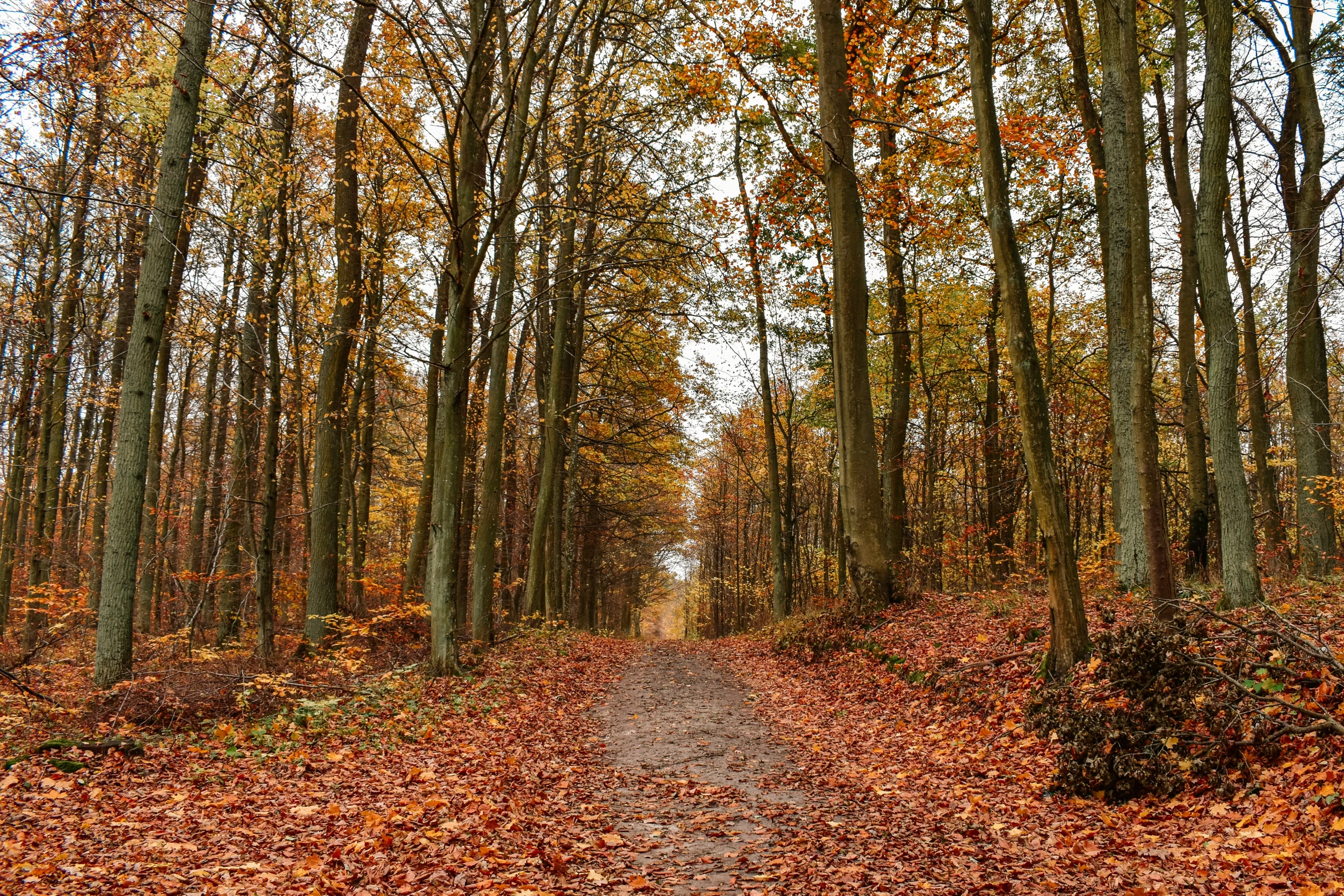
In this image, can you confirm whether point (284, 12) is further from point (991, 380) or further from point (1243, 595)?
point (991, 380)

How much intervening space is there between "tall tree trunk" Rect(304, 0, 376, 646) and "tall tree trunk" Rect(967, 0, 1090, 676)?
31.6 feet

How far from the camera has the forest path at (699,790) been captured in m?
4.30

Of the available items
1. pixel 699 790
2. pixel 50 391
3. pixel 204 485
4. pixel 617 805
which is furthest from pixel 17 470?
pixel 699 790

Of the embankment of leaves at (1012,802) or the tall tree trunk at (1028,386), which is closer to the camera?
the embankment of leaves at (1012,802)

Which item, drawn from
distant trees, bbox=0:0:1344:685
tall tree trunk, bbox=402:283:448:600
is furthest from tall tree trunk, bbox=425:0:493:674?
tall tree trunk, bbox=402:283:448:600

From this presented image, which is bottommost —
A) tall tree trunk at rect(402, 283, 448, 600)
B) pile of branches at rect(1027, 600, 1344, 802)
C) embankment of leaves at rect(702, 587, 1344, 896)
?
embankment of leaves at rect(702, 587, 1344, 896)

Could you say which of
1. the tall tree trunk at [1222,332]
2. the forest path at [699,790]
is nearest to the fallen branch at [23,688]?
the forest path at [699,790]

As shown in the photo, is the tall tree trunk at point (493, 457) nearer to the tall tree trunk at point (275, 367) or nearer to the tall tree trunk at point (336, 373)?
the tall tree trunk at point (336, 373)

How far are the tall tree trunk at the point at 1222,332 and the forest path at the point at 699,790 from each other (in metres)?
4.90

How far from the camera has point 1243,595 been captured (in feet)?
23.0

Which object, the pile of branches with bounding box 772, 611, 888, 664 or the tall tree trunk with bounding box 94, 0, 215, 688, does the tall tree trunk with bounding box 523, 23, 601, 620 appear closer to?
the pile of branches with bounding box 772, 611, 888, 664

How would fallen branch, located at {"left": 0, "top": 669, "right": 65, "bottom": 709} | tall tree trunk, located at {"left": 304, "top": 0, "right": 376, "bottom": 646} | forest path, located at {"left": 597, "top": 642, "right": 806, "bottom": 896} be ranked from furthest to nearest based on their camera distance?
tall tree trunk, located at {"left": 304, "top": 0, "right": 376, "bottom": 646} → fallen branch, located at {"left": 0, "top": 669, "right": 65, "bottom": 709} → forest path, located at {"left": 597, "top": 642, "right": 806, "bottom": 896}

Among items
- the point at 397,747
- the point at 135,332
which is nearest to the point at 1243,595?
the point at 397,747

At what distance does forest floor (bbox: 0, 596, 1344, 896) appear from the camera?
12.5ft
